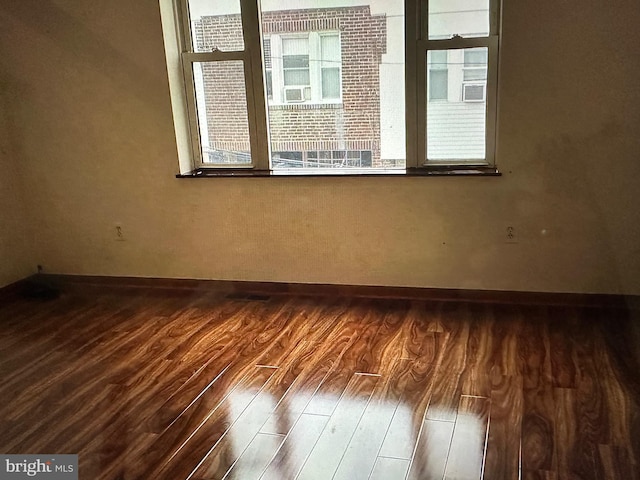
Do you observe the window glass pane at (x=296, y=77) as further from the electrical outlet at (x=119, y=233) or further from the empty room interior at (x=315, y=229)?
the electrical outlet at (x=119, y=233)

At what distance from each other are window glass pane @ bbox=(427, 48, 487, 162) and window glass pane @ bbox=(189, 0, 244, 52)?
118 centimetres

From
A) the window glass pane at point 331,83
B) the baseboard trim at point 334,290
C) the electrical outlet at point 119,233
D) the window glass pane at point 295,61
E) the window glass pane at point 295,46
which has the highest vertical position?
the window glass pane at point 295,46

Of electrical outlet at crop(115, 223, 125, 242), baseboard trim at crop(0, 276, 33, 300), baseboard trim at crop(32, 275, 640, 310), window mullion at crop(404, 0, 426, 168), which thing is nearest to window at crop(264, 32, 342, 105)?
window mullion at crop(404, 0, 426, 168)

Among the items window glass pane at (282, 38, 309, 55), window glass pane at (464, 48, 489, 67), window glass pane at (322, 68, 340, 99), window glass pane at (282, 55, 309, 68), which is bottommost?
window glass pane at (322, 68, 340, 99)

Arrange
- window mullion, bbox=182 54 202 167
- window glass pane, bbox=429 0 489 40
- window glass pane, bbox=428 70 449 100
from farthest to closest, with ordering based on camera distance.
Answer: window mullion, bbox=182 54 202 167, window glass pane, bbox=428 70 449 100, window glass pane, bbox=429 0 489 40

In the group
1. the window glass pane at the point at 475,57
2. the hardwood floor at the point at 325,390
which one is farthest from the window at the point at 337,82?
the hardwood floor at the point at 325,390

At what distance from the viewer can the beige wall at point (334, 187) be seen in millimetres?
3055

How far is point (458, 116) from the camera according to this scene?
131 inches

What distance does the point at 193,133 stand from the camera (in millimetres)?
3779

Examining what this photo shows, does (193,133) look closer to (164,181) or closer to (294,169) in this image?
(164,181)

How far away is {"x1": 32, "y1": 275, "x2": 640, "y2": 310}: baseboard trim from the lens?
3.32m

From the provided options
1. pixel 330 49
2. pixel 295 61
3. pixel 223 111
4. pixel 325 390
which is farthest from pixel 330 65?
pixel 325 390

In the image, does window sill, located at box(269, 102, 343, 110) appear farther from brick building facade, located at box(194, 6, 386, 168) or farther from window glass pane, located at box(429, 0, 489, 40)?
window glass pane, located at box(429, 0, 489, 40)

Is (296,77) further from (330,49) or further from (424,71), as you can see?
(424,71)
